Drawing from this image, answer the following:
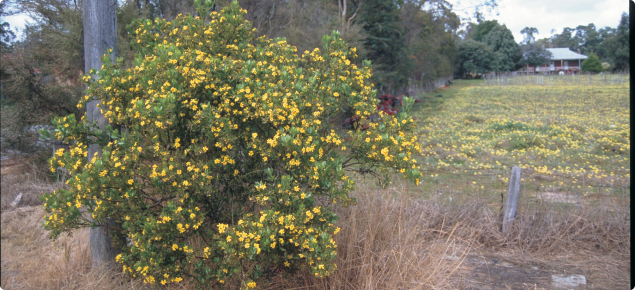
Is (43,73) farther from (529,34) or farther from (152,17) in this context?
(529,34)

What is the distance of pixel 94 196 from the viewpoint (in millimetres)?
2736

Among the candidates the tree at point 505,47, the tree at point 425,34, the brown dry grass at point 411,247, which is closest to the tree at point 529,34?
the tree at point 505,47

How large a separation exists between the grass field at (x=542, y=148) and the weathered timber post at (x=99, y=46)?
4.59 m

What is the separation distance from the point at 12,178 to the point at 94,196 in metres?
6.10

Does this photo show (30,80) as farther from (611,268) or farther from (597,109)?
(597,109)

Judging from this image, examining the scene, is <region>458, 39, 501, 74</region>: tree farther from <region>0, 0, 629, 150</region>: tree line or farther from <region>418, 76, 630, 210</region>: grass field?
<region>418, 76, 630, 210</region>: grass field

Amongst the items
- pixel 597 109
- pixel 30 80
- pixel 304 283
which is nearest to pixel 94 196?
pixel 304 283

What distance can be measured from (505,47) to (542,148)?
162ft

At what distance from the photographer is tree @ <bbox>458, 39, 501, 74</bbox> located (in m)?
53.7

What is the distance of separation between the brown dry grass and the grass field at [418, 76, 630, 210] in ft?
2.21

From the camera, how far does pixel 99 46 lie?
3488mm

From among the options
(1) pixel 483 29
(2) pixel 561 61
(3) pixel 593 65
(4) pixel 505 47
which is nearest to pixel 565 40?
(2) pixel 561 61

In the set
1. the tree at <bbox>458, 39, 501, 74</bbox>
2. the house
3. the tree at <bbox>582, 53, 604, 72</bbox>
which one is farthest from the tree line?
the tree at <bbox>458, 39, 501, 74</bbox>

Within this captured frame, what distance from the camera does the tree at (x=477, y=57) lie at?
5367cm
